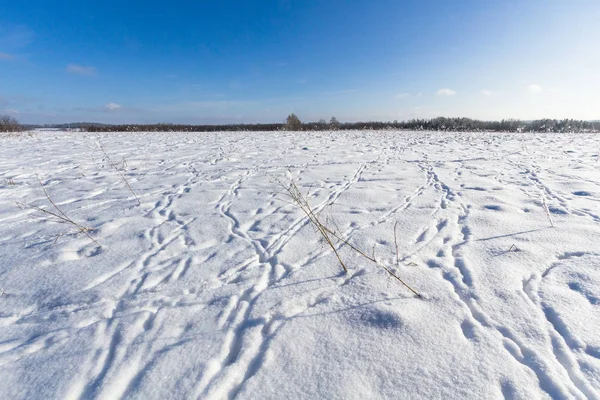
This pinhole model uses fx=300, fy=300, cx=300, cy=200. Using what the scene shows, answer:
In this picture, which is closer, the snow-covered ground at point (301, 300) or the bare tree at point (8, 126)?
the snow-covered ground at point (301, 300)

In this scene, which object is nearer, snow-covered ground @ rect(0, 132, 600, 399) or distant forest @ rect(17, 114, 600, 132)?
snow-covered ground @ rect(0, 132, 600, 399)

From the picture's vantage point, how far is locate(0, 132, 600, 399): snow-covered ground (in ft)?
4.80

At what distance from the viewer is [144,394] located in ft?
4.64

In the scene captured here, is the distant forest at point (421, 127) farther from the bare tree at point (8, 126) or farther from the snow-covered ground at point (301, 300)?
the snow-covered ground at point (301, 300)

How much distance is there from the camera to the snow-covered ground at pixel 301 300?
146cm

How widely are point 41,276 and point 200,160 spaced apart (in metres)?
6.16

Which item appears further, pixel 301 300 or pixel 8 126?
pixel 8 126

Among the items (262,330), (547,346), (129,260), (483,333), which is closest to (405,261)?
(483,333)

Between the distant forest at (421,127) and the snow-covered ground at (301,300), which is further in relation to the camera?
the distant forest at (421,127)

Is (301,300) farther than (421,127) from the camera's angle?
No

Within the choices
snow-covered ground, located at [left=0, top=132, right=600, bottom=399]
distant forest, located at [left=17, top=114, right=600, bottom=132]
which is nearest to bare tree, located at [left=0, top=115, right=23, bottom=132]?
distant forest, located at [left=17, top=114, right=600, bottom=132]

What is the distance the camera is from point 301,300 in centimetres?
205

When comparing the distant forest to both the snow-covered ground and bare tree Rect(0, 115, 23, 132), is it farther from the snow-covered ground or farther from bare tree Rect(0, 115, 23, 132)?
the snow-covered ground

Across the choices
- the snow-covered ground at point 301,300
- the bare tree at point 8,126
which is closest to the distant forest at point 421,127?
the bare tree at point 8,126
